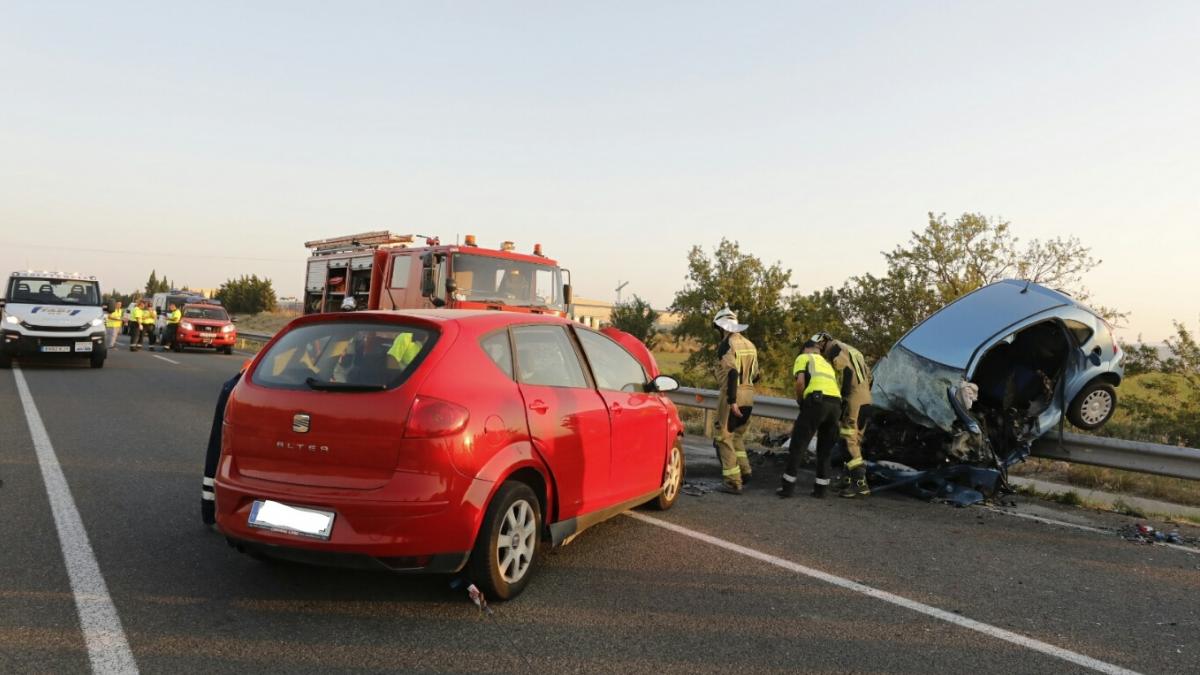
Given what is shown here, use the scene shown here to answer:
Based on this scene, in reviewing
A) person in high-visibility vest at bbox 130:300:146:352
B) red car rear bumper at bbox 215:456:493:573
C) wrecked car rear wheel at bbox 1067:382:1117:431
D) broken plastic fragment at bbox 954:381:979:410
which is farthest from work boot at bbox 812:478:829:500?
person in high-visibility vest at bbox 130:300:146:352

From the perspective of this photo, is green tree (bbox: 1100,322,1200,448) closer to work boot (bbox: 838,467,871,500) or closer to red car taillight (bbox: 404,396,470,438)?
work boot (bbox: 838,467,871,500)

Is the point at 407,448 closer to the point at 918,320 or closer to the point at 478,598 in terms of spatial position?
the point at 478,598

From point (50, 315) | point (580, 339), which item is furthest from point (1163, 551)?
point (50, 315)

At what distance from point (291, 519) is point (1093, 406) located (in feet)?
23.8

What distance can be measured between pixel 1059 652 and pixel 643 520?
2.89 meters

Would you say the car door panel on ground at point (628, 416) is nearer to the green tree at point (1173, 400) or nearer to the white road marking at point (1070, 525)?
the white road marking at point (1070, 525)

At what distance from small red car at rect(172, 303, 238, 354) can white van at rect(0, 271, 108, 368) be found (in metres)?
7.37

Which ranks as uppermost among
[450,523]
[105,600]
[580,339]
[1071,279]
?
[1071,279]

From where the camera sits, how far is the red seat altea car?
3.61 metres

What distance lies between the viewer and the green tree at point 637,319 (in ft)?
166

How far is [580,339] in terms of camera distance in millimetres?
5137

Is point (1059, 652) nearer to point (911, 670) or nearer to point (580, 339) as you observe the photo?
point (911, 670)

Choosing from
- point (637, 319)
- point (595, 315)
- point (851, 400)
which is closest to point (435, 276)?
point (851, 400)

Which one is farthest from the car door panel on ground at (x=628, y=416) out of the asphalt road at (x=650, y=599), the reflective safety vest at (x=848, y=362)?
the reflective safety vest at (x=848, y=362)
